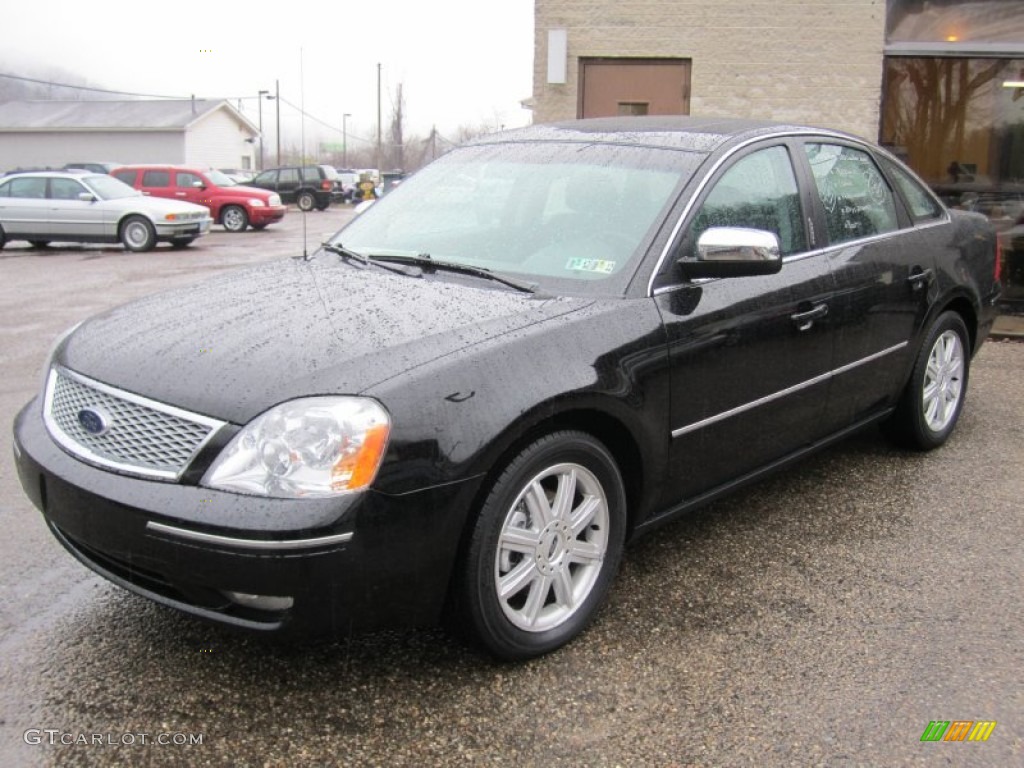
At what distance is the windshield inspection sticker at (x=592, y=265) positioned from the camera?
3336mm

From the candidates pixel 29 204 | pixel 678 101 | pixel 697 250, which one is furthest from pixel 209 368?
pixel 29 204

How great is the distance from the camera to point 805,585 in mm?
3498

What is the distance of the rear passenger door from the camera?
4.07 m

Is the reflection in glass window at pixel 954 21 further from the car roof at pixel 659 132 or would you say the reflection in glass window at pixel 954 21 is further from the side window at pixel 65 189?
the side window at pixel 65 189

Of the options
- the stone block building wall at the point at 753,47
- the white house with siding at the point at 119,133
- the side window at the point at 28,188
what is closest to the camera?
the stone block building wall at the point at 753,47

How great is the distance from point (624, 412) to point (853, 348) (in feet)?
5.06

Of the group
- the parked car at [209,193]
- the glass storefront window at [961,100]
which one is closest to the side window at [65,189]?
the parked car at [209,193]

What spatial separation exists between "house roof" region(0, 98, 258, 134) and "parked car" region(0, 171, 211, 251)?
32.2 m

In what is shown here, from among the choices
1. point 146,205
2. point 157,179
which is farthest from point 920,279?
point 157,179

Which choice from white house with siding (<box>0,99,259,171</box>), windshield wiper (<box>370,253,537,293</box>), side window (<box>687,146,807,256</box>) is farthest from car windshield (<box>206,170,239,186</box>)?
white house with siding (<box>0,99,259,171</box>)

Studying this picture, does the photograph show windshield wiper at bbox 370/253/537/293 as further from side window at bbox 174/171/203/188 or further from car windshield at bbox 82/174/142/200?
side window at bbox 174/171/203/188

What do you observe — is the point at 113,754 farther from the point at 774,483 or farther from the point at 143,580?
the point at 774,483

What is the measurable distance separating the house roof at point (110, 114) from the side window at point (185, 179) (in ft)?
88.1

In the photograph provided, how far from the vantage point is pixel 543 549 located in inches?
115
